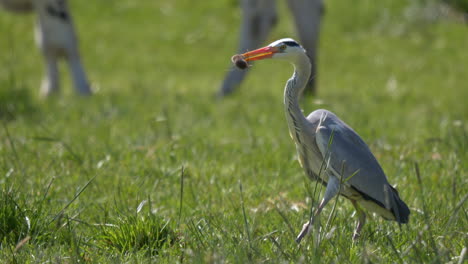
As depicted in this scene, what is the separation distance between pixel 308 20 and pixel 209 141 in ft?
9.13

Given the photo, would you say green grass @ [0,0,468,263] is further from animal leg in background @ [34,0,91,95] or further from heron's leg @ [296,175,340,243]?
animal leg in background @ [34,0,91,95]

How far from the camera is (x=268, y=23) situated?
804cm

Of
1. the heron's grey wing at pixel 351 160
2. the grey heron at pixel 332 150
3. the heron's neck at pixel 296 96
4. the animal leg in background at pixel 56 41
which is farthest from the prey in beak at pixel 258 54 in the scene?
the animal leg in background at pixel 56 41

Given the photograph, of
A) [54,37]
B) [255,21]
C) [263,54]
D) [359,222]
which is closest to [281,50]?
[263,54]

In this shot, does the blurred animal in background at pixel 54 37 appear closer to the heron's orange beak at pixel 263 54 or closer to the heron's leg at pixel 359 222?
the heron's orange beak at pixel 263 54

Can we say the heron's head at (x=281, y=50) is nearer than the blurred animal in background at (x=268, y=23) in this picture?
Yes

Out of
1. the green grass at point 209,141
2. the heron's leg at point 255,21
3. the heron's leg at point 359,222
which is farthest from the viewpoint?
the heron's leg at point 255,21

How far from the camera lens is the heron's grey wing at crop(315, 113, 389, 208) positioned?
324 cm

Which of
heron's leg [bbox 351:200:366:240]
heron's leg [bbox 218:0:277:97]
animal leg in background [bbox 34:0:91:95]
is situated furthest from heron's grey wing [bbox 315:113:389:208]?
animal leg in background [bbox 34:0:91:95]

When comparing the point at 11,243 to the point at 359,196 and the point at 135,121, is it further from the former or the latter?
the point at 135,121

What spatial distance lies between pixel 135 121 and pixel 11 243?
3.45 metres

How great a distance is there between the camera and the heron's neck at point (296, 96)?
3262mm

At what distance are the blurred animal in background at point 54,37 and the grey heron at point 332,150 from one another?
16.0 feet

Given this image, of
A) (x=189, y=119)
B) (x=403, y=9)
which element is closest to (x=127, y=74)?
(x=189, y=119)
